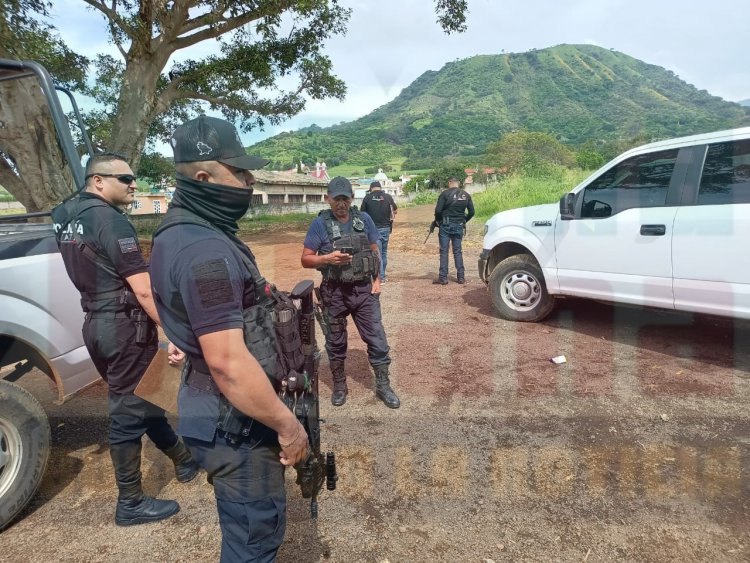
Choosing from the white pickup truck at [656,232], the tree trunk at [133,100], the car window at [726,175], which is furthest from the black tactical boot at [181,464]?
the tree trunk at [133,100]

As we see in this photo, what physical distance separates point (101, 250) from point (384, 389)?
7.20ft

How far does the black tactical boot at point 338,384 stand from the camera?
3631mm

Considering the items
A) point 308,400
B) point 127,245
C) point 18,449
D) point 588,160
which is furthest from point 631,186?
point 588,160

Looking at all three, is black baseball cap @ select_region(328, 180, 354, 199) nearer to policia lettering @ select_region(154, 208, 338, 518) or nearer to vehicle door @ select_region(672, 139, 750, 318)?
policia lettering @ select_region(154, 208, 338, 518)

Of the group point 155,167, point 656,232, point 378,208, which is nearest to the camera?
point 656,232

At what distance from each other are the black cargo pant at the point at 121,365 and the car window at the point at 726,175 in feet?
13.9

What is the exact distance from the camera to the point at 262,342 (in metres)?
1.40

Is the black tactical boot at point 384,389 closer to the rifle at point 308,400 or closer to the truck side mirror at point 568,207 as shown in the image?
the rifle at point 308,400

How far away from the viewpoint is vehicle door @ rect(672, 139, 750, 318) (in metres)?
3.55

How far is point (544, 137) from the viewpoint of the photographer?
61375 millimetres

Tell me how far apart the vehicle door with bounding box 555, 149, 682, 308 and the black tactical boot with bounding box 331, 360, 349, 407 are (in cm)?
256

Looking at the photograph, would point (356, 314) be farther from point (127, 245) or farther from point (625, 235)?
point (625, 235)

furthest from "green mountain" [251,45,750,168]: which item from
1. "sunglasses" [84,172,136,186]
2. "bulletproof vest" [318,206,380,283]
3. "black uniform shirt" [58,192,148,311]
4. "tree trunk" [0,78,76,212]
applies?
"black uniform shirt" [58,192,148,311]

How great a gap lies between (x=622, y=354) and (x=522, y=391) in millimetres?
1332
